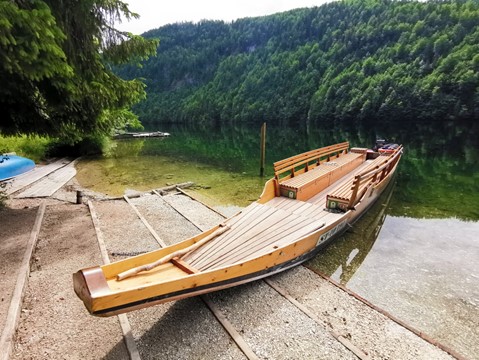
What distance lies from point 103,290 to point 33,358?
4.90 feet

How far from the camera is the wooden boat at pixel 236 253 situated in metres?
3.79

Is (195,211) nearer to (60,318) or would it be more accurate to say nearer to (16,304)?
(60,318)

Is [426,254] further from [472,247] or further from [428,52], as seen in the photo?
[428,52]

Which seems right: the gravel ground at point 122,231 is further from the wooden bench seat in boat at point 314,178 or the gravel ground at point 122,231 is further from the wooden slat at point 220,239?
the wooden bench seat in boat at point 314,178

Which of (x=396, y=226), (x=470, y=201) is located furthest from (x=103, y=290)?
(x=470, y=201)

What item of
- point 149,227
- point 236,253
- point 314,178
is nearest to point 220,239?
point 236,253

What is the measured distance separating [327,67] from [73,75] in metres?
105

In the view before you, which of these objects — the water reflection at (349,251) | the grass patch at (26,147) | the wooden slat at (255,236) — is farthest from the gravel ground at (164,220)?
the grass patch at (26,147)

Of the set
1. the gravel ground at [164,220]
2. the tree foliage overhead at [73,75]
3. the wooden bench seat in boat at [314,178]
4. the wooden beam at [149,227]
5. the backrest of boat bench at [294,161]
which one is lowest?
the gravel ground at [164,220]

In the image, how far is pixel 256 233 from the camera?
261 inches

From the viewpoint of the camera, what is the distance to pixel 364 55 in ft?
310

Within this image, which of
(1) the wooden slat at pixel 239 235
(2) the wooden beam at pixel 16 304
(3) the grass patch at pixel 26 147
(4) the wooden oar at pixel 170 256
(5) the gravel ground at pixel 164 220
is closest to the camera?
(2) the wooden beam at pixel 16 304

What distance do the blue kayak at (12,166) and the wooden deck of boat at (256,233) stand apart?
12.2 metres

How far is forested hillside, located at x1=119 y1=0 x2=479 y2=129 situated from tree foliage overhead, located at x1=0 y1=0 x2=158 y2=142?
3740 cm
